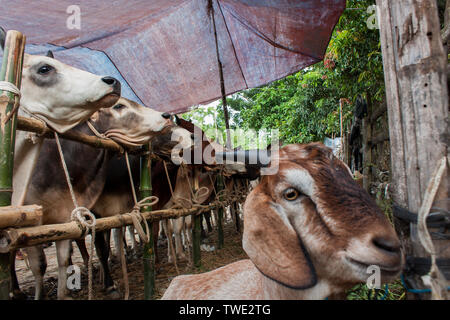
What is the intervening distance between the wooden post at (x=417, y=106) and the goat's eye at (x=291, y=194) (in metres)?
0.66

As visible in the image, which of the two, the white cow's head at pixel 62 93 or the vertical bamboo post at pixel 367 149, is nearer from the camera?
the white cow's head at pixel 62 93

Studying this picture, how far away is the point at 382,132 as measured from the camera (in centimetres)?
430

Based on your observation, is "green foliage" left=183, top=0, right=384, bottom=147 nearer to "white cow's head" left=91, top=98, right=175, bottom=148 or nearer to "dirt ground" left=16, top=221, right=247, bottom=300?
"white cow's head" left=91, top=98, right=175, bottom=148

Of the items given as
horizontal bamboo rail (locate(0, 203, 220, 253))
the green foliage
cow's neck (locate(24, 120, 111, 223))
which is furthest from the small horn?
the green foliage

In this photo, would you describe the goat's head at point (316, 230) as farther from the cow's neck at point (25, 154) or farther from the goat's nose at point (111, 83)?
the cow's neck at point (25, 154)

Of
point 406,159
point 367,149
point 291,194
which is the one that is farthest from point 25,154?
point 367,149

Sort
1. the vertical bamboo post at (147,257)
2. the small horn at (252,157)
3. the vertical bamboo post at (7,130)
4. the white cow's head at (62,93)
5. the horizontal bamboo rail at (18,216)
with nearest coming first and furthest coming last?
the horizontal bamboo rail at (18,216) → the vertical bamboo post at (7,130) → the small horn at (252,157) → the white cow's head at (62,93) → the vertical bamboo post at (147,257)

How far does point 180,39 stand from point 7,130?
4429 mm

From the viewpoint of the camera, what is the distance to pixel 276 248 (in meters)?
1.10

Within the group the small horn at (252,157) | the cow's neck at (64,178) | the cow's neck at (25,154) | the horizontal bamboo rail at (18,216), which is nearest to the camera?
the horizontal bamboo rail at (18,216)

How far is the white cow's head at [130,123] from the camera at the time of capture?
2727mm

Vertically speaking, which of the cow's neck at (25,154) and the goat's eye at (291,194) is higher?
the cow's neck at (25,154)

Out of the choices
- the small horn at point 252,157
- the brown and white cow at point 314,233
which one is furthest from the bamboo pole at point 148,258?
the brown and white cow at point 314,233
